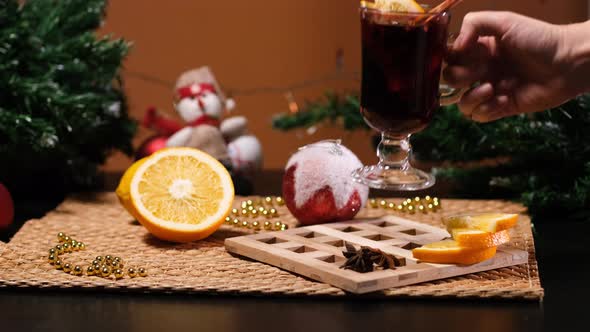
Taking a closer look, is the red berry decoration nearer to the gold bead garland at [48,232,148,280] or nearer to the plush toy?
the gold bead garland at [48,232,148,280]

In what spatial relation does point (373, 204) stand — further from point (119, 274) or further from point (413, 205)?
point (119, 274)

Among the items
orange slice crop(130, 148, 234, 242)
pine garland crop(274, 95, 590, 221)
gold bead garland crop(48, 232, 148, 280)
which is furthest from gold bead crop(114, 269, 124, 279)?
pine garland crop(274, 95, 590, 221)

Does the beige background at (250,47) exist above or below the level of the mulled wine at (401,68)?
above

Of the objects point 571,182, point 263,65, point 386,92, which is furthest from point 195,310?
point 263,65

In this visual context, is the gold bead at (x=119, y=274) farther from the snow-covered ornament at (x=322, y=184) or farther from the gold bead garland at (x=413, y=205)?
the gold bead garland at (x=413, y=205)

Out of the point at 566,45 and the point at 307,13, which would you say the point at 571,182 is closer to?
the point at 566,45

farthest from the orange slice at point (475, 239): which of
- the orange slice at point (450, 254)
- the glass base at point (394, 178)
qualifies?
the glass base at point (394, 178)
